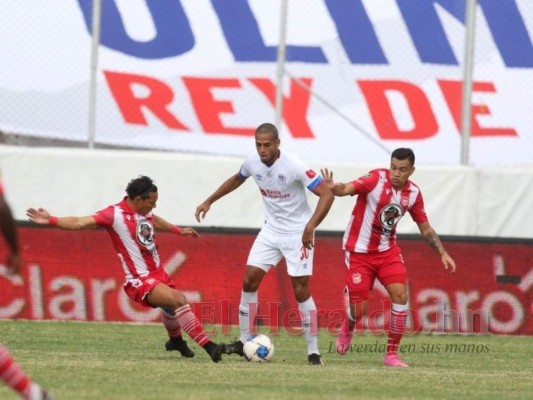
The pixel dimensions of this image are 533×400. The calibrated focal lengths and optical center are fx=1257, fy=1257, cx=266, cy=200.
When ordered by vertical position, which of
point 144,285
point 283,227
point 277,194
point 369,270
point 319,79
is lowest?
point 144,285

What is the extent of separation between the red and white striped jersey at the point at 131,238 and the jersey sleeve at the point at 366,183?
2.00m

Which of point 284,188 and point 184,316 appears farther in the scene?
point 284,188

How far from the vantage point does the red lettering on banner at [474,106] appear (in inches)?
703

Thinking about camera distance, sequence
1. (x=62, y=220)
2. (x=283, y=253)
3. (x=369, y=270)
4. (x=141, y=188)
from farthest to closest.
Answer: (x=369, y=270) → (x=283, y=253) → (x=141, y=188) → (x=62, y=220)

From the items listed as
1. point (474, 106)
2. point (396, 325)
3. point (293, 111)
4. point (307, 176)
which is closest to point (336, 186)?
point (307, 176)

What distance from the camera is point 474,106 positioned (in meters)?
A: 18.0

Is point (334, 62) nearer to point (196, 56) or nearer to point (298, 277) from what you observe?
point (196, 56)

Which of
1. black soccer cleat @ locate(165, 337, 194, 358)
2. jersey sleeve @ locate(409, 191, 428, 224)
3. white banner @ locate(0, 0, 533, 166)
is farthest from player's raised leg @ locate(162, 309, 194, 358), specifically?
white banner @ locate(0, 0, 533, 166)

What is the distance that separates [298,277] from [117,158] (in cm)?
622

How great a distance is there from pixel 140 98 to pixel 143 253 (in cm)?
677

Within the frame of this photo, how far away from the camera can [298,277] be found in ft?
38.3

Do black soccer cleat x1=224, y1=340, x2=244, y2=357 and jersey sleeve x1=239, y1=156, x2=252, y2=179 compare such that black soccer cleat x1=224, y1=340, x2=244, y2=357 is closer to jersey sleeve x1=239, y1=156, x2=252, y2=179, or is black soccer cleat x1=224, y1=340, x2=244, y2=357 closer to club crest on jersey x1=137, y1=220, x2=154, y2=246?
club crest on jersey x1=137, y1=220, x2=154, y2=246

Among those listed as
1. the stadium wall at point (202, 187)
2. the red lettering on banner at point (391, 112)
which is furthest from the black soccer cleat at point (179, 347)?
the red lettering on banner at point (391, 112)

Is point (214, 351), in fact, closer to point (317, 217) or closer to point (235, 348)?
point (235, 348)
